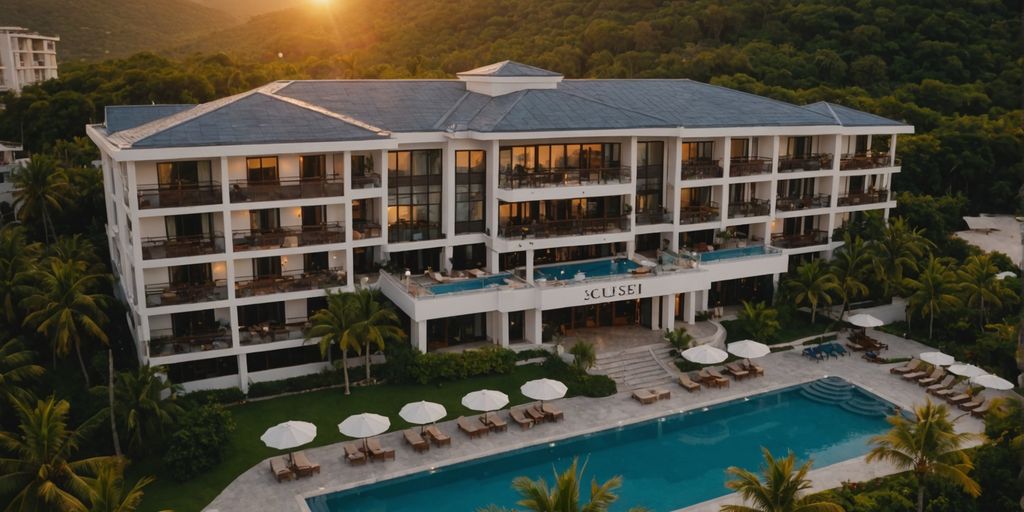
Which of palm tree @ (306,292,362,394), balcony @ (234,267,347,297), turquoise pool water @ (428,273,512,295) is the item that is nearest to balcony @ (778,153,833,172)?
turquoise pool water @ (428,273,512,295)

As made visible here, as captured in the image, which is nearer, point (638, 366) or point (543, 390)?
point (543, 390)

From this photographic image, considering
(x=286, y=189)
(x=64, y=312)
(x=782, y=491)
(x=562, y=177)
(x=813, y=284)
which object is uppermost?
(x=286, y=189)

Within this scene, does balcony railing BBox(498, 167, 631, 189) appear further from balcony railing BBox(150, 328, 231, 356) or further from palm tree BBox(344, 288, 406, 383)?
balcony railing BBox(150, 328, 231, 356)

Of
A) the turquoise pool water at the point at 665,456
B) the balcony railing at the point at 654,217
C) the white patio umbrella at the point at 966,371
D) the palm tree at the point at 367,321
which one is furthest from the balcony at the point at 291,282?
the white patio umbrella at the point at 966,371

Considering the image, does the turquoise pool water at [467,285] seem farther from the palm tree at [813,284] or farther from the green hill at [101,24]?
the green hill at [101,24]

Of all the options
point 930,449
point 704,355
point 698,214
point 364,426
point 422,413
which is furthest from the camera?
point 698,214

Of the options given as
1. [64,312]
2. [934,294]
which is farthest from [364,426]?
[934,294]

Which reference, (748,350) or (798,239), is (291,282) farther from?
(798,239)
